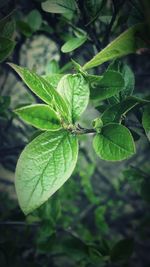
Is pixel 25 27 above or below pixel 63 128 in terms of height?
above

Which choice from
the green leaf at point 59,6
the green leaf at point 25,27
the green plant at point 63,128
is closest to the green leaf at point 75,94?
the green plant at point 63,128

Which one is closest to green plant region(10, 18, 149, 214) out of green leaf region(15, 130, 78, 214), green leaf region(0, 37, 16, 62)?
green leaf region(15, 130, 78, 214)

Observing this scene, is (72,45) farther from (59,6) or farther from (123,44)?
(123,44)

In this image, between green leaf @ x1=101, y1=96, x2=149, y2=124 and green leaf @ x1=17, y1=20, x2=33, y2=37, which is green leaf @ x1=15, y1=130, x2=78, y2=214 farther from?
green leaf @ x1=17, y1=20, x2=33, y2=37

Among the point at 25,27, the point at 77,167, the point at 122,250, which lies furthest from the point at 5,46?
the point at 77,167

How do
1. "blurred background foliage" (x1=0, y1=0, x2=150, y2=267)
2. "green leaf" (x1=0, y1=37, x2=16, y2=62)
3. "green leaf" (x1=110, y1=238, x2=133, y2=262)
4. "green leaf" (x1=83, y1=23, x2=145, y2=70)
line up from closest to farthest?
"green leaf" (x1=83, y1=23, x2=145, y2=70)
"green leaf" (x1=0, y1=37, x2=16, y2=62)
"blurred background foliage" (x1=0, y1=0, x2=150, y2=267)
"green leaf" (x1=110, y1=238, x2=133, y2=262)

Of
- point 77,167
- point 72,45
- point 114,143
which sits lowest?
point 77,167
